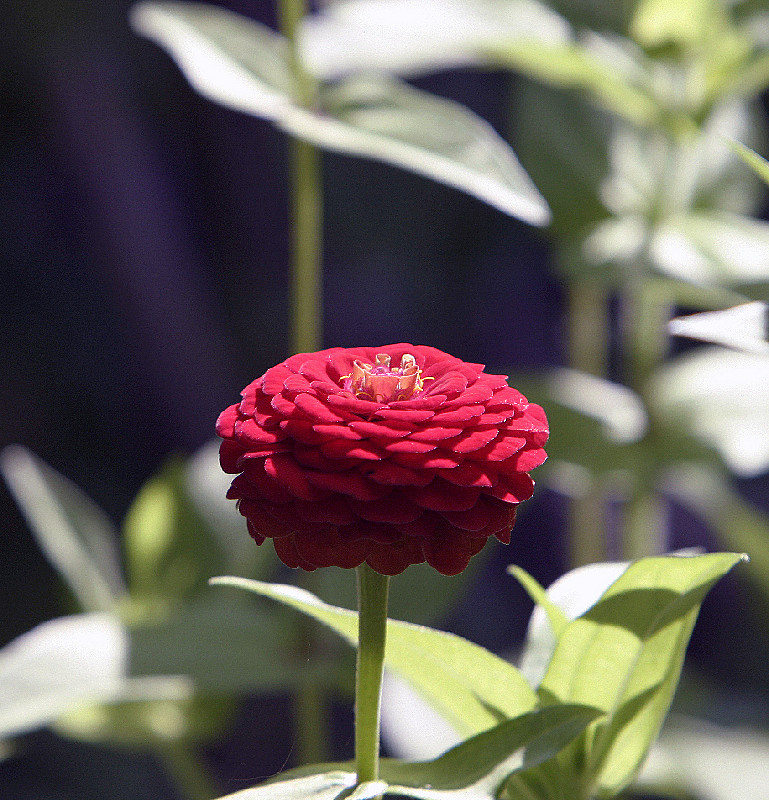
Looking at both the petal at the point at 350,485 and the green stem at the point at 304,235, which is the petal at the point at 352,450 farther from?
the green stem at the point at 304,235

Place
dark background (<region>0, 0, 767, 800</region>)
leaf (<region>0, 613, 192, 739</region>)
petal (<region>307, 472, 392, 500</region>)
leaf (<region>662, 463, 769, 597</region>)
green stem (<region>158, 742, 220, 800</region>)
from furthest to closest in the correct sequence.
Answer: dark background (<region>0, 0, 767, 800</region>)
leaf (<region>662, 463, 769, 597</region>)
green stem (<region>158, 742, 220, 800</region>)
leaf (<region>0, 613, 192, 739</region>)
petal (<region>307, 472, 392, 500</region>)

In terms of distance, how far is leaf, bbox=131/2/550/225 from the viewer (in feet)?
1.28

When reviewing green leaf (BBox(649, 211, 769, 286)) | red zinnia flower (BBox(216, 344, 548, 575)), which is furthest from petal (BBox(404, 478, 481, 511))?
green leaf (BBox(649, 211, 769, 286))

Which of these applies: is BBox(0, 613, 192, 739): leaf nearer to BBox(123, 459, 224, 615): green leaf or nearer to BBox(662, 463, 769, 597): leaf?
BBox(123, 459, 224, 615): green leaf

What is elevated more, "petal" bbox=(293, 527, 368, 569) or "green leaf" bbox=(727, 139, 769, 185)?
"green leaf" bbox=(727, 139, 769, 185)

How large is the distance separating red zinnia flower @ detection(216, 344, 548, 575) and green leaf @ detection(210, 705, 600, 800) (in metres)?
0.06

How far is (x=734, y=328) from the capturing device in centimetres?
26

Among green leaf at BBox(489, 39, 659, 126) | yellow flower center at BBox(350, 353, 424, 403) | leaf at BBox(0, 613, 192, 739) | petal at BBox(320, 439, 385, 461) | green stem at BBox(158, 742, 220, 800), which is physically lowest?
green stem at BBox(158, 742, 220, 800)

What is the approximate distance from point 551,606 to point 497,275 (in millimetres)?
706

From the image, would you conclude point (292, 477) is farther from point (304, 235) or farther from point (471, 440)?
point (304, 235)

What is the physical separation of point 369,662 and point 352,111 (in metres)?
0.31

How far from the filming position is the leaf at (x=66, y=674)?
38 centimetres

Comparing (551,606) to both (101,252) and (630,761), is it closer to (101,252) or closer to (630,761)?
(630,761)

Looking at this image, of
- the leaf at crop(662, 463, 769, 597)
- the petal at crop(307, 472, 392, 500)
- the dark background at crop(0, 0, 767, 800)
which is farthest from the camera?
the dark background at crop(0, 0, 767, 800)
